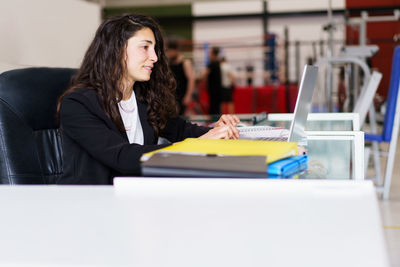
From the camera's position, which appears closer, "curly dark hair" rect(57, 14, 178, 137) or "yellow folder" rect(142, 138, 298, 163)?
"yellow folder" rect(142, 138, 298, 163)

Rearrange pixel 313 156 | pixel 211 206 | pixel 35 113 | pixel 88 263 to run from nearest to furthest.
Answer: pixel 88 263, pixel 211 206, pixel 313 156, pixel 35 113

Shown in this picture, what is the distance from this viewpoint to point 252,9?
42.9 feet

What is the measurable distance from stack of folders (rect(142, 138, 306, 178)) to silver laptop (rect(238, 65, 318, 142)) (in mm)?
232

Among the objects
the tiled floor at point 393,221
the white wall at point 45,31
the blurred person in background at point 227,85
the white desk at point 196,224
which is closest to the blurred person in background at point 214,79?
→ the blurred person in background at point 227,85

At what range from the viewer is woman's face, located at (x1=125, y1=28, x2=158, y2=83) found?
1.85 meters

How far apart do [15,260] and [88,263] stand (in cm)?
9

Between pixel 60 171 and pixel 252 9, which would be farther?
pixel 252 9

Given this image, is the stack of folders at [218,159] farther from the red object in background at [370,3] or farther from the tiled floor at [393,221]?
the red object in background at [370,3]

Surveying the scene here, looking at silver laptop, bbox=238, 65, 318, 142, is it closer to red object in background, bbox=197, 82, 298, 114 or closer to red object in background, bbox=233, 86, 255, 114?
red object in background, bbox=197, 82, 298, 114

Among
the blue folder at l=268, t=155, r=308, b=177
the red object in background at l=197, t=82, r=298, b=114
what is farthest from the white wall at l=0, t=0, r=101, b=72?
the red object in background at l=197, t=82, r=298, b=114

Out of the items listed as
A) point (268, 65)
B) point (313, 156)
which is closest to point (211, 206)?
point (313, 156)

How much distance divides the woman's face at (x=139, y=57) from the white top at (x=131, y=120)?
101 millimetres

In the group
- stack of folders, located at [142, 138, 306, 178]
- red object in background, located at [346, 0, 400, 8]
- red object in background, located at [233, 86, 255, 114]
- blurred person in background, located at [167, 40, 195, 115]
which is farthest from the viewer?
red object in background, located at [346, 0, 400, 8]

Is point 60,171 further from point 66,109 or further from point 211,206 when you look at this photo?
point 211,206
